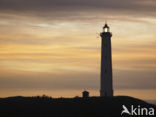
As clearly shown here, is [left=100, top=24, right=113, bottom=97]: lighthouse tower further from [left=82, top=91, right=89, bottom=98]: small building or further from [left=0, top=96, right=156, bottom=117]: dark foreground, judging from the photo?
[left=0, top=96, right=156, bottom=117]: dark foreground

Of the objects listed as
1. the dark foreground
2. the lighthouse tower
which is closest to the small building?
the dark foreground

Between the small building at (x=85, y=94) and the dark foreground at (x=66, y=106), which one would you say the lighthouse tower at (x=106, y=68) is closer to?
the small building at (x=85, y=94)

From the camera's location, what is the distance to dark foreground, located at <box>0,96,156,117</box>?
5919 cm

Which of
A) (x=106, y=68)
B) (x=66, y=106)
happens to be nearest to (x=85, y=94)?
(x=106, y=68)

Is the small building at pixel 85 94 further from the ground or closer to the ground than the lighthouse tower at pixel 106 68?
closer to the ground

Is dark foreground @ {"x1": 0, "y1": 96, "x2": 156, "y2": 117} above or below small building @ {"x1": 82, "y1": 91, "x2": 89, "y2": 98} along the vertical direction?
below

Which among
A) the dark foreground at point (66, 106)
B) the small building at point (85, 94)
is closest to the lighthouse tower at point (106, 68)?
the small building at point (85, 94)

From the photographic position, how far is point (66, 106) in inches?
2418

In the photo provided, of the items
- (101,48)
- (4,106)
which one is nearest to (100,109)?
(4,106)

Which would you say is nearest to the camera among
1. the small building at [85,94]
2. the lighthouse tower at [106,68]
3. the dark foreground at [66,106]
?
the dark foreground at [66,106]

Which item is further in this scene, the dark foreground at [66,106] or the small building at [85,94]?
the small building at [85,94]

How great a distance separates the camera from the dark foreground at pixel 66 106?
194 ft

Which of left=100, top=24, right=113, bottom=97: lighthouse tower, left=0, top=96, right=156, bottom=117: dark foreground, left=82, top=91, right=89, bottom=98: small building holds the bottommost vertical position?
left=0, top=96, right=156, bottom=117: dark foreground

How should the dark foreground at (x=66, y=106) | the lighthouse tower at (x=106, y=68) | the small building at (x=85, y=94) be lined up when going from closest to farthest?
1. the dark foreground at (x=66, y=106)
2. the small building at (x=85, y=94)
3. the lighthouse tower at (x=106, y=68)
